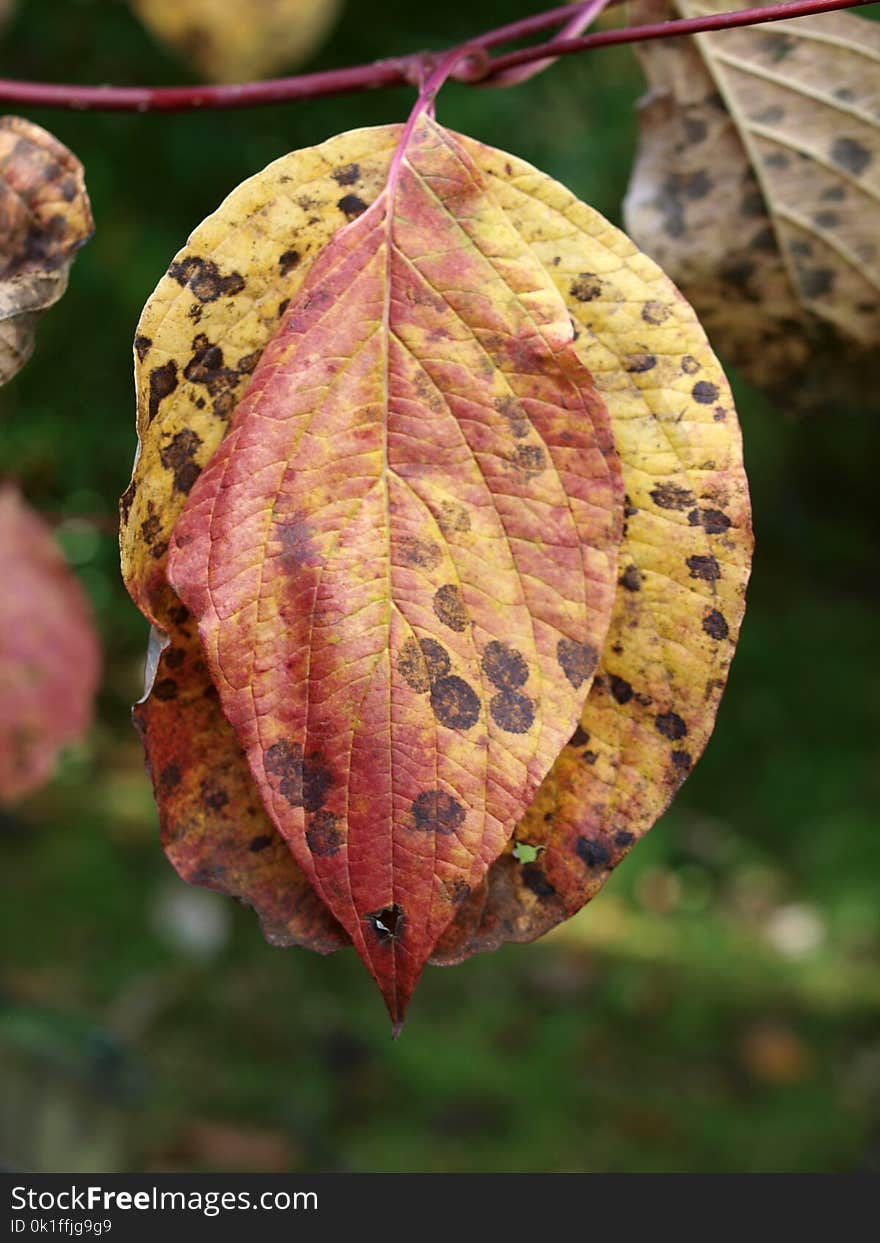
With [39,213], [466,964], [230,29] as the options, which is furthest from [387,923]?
[466,964]

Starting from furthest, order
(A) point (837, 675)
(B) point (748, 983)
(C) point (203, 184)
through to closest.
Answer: (A) point (837, 675)
(B) point (748, 983)
(C) point (203, 184)

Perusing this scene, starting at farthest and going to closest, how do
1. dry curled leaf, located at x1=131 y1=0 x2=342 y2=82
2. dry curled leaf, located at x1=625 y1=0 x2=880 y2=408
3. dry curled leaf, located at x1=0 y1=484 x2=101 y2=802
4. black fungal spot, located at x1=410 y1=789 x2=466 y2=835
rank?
dry curled leaf, located at x1=131 y1=0 x2=342 y2=82 < dry curled leaf, located at x1=0 y1=484 x2=101 y2=802 < dry curled leaf, located at x1=625 y1=0 x2=880 y2=408 < black fungal spot, located at x1=410 y1=789 x2=466 y2=835

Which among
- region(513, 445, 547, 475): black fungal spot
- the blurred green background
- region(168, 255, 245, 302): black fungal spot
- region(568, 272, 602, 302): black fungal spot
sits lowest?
the blurred green background

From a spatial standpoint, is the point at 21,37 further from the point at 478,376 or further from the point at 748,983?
the point at 748,983

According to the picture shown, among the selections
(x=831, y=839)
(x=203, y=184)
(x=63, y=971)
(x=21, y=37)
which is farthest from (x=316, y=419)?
(x=831, y=839)

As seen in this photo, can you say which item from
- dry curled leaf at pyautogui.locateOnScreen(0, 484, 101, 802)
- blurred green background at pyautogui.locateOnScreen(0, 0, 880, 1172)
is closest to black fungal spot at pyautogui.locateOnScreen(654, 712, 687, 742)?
dry curled leaf at pyautogui.locateOnScreen(0, 484, 101, 802)

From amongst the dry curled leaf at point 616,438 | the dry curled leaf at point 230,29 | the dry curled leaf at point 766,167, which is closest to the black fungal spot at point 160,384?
the dry curled leaf at point 616,438

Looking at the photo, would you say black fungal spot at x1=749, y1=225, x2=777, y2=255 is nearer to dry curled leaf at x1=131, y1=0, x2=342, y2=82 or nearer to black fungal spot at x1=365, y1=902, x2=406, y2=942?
black fungal spot at x1=365, y1=902, x2=406, y2=942
